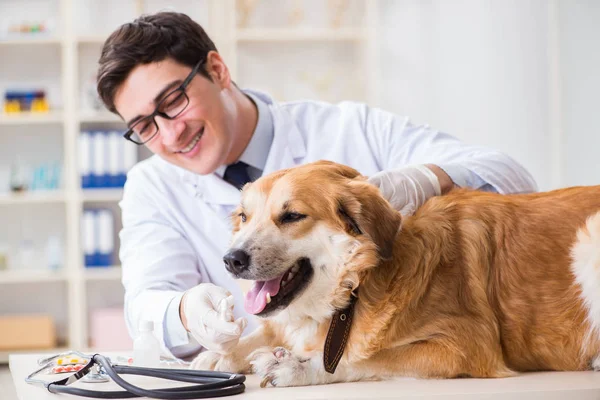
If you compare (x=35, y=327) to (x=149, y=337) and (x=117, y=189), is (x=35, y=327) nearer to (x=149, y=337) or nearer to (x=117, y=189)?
(x=117, y=189)

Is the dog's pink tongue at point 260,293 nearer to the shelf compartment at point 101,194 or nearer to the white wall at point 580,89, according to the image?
the white wall at point 580,89

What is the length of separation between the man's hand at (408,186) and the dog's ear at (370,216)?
0.50ft

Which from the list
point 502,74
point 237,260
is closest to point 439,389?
point 237,260

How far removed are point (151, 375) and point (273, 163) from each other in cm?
103

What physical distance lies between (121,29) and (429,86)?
319 centimetres

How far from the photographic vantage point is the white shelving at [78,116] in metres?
5.05

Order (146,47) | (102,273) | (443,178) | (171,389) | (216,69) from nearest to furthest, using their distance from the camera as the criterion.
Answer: (171,389) < (443,178) < (146,47) < (216,69) < (102,273)

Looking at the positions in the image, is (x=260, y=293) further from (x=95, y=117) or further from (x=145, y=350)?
(x=95, y=117)

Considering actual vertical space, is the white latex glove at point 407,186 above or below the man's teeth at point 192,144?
below

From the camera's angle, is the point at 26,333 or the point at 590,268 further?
the point at 26,333

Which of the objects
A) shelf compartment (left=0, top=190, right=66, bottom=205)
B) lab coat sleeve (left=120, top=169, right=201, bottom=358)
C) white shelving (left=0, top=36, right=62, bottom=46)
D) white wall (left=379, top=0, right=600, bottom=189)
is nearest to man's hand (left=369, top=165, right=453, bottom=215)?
lab coat sleeve (left=120, top=169, right=201, bottom=358)

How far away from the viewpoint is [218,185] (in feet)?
7.30

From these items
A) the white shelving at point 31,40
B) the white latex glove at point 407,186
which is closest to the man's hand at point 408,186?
the white latex glove at point 407,186

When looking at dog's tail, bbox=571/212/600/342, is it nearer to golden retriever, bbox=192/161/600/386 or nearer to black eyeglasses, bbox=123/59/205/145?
golden retriever, bbox=192/161/600/386
